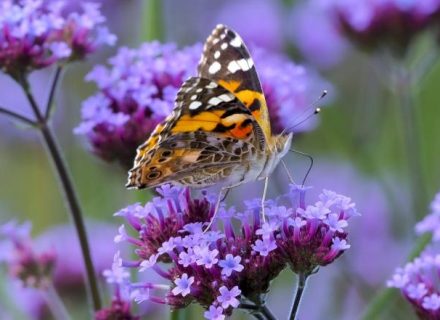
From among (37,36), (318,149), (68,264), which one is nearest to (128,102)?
(37,36)

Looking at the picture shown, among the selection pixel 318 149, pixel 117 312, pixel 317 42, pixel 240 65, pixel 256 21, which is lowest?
pixel 117 312

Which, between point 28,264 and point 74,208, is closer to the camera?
point 74,208

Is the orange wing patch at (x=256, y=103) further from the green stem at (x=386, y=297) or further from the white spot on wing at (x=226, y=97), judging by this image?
the green stem at (x=386, y=297)

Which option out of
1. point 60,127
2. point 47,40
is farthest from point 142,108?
point 60,127

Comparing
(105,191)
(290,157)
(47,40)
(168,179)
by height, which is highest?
(105,191)

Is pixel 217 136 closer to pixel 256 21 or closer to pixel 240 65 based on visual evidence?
pixel 240 65

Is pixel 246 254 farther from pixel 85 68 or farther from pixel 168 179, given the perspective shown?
pixel 85 68
